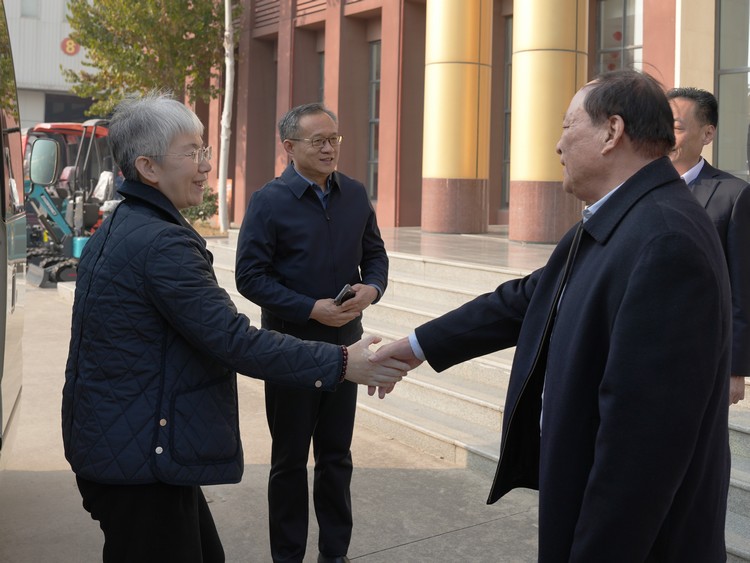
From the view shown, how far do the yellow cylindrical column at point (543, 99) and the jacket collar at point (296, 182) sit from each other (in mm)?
7367

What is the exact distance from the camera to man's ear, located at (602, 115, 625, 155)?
2.25 m

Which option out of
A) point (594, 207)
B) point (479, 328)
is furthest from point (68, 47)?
point (594, 207)

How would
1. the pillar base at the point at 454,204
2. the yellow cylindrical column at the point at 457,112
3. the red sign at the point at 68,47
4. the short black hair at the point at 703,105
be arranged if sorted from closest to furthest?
the short black hair at the point at 703,105
the yellow cylindrical column at the point at 457,112
the pillar base at the point at 454,204
the red sign at the point at 68,47

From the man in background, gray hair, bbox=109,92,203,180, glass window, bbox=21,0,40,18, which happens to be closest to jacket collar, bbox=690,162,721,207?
the man in background

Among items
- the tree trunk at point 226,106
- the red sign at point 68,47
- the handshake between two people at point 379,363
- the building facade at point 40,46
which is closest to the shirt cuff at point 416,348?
the handshake between two people at point 379,363

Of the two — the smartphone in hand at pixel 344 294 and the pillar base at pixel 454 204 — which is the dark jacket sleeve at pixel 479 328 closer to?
the smartphone in hand at pixel 344 294

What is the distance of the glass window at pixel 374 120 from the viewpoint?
1744 centimetres

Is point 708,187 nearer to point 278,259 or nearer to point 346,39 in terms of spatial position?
point 278,259

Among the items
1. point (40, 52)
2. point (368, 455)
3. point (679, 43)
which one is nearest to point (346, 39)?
point (679, 43)

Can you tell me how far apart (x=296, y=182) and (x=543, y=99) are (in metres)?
7.76

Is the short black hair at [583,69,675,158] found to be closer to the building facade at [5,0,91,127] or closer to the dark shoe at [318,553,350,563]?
the dark shoe at [318,553,350,563]

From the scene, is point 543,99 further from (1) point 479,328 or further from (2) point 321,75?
(1) point 479,328

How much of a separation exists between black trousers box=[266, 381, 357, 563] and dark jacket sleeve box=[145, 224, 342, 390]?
1.24 m

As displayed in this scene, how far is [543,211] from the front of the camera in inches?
452
